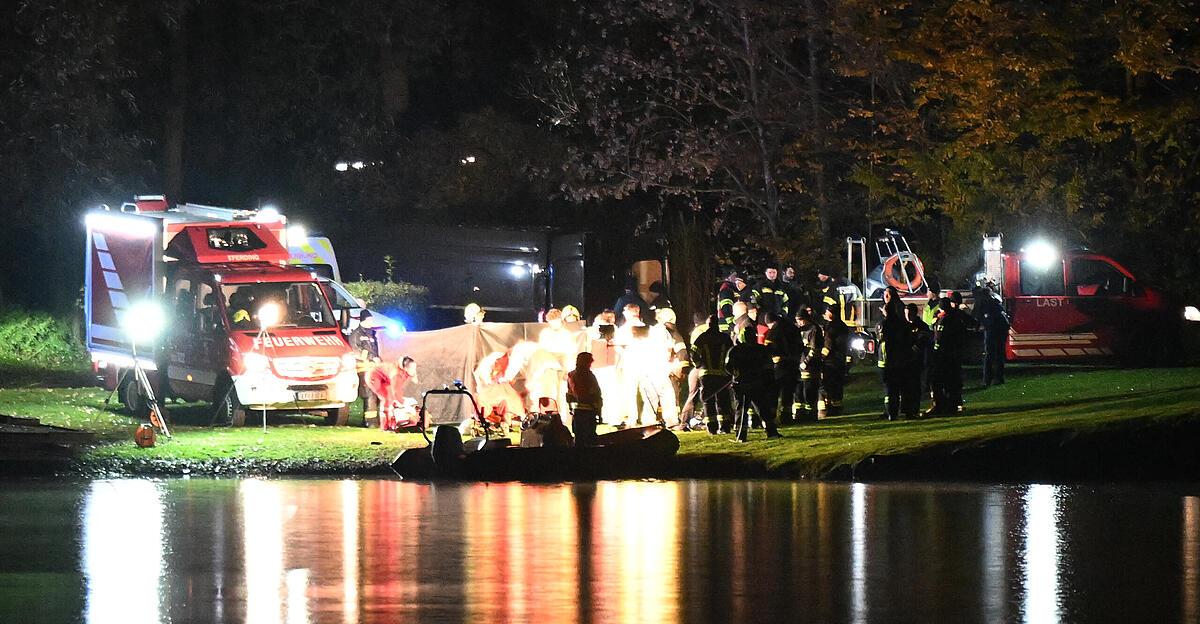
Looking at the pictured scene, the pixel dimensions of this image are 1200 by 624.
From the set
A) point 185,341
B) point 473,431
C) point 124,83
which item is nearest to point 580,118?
point 124,83

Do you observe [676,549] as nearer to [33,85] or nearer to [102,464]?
[102,464]

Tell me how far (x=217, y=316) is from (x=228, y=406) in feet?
4.15

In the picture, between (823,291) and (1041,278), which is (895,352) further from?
(1041,278)

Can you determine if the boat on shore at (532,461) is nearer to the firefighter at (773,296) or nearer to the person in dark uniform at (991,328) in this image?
the firefighter at (773,296)

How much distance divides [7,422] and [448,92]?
31306 millimetres

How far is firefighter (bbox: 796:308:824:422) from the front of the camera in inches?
1029

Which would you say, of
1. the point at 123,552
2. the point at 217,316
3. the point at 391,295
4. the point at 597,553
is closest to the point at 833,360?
the point at 217,316

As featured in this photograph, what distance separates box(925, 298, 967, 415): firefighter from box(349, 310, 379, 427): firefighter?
7.48 metres

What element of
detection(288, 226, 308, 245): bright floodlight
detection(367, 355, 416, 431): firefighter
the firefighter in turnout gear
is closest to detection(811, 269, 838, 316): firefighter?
the firefighter in turnout gear

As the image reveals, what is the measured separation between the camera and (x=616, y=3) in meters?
41.8

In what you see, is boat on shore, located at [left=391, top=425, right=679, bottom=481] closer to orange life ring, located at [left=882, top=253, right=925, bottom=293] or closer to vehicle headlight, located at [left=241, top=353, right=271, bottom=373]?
vehicle headlight, located at [left=241, top=353, right=271, bottom=373]

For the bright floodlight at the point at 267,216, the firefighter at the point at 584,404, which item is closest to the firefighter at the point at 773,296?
the bright floodlight at the point at 267,216

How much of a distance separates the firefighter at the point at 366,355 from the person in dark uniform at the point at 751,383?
5396mm

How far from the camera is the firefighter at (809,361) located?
26.1 m
